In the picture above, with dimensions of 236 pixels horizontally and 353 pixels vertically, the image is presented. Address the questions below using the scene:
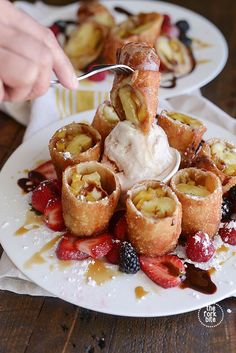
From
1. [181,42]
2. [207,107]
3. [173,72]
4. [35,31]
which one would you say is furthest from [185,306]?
[181,42]

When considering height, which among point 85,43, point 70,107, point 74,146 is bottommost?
point 70,107

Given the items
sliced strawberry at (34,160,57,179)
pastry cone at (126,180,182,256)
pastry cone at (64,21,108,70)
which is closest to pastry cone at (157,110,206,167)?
pastry cone at (126,180,182,256)

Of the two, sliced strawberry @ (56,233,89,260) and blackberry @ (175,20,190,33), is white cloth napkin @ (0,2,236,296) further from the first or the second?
sliced strawberry @ (56,233,89,260)

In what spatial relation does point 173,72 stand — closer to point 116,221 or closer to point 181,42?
point 181,42

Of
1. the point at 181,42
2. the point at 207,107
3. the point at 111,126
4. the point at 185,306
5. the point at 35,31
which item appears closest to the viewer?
the point at 185,306

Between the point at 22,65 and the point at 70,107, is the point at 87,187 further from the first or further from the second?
the point at 70,107

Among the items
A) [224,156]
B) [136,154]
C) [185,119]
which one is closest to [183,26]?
[185,119]

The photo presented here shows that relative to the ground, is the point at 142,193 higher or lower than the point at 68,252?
higher
